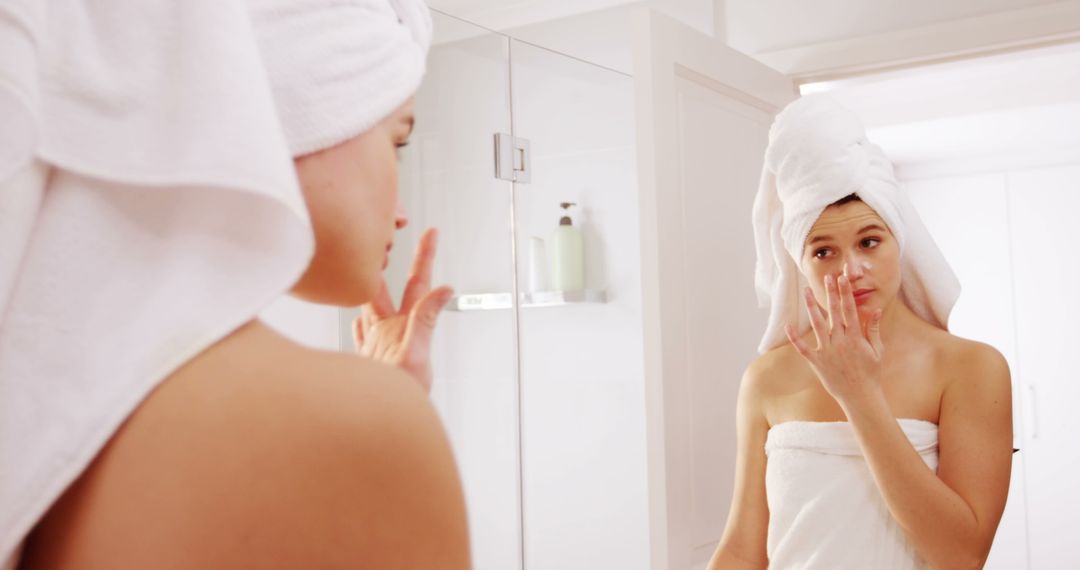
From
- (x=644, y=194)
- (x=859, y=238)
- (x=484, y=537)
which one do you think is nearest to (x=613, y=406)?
(x=484, y=537)

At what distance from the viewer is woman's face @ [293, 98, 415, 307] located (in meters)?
0.42

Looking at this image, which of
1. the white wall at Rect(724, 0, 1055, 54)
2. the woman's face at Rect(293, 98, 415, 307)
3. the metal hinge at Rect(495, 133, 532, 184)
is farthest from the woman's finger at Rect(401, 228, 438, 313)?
the white wall at Rect(724, 0, 1055, 54)

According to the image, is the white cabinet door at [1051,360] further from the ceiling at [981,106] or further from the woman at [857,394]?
the woman at [857,394]

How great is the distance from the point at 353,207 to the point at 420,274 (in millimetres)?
242

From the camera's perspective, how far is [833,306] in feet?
4.34

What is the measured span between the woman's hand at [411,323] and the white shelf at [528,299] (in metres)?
0.96

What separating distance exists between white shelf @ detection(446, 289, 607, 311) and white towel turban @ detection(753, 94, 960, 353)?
587 mm

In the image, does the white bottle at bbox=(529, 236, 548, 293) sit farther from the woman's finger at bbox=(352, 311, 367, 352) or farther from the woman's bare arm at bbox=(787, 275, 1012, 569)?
the woman's finger at bbox=(352, 311, 367, 352)

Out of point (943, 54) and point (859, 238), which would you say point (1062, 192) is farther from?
point (859, 238)

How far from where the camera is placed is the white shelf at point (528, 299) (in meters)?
1.70

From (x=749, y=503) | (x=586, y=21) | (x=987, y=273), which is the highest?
(x=586, y=21)

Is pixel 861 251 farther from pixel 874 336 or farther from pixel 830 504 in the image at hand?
pixel 830 504

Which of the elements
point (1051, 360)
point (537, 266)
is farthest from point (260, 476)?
point (1051, 360)

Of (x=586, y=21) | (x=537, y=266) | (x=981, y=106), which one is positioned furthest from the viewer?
(x=981, y=106)
